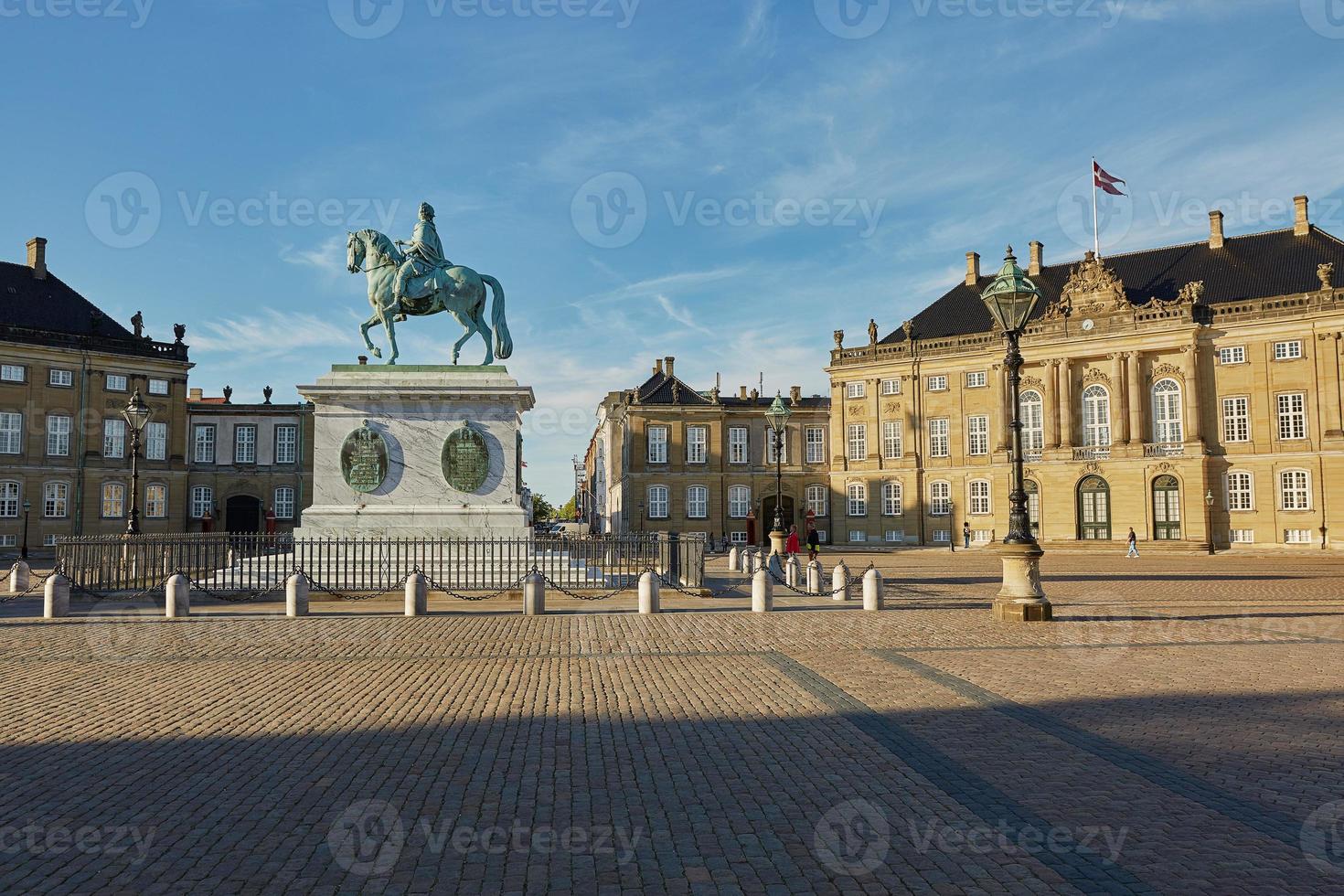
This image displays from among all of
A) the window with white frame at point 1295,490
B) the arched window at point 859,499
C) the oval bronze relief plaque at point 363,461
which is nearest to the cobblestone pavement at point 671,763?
the oval bronze relief plaque at point 363,461

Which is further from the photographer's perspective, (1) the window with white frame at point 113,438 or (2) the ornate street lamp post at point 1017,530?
(1) the window with white frame at point 113,438

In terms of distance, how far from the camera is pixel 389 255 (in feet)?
72.4

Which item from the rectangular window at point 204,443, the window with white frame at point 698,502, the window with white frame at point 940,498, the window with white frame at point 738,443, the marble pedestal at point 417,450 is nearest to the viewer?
the marble pedestal at point 417,450

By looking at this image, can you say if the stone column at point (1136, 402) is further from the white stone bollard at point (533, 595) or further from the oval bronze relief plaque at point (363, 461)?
the white stone bollard at point (533, 595)

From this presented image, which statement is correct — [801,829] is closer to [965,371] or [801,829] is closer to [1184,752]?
[1184,752]

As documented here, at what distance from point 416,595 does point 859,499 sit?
47662 mm

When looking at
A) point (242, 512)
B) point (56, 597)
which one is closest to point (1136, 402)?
point (56, 597)

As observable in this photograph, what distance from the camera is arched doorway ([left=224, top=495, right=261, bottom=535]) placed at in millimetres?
61875

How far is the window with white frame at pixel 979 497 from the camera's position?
56.1 meters

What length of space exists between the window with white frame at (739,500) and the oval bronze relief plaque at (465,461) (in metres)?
47.5

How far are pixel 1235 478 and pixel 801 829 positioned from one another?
5222 cm

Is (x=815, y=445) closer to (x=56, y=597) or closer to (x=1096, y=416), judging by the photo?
(x=1096, y=416)

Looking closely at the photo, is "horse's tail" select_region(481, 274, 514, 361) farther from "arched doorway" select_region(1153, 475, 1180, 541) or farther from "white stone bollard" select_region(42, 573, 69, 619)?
"arched doorway" select_region(1153, 475, 1180, 541)

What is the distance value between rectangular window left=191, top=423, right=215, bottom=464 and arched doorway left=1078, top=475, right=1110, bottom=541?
179 feet
